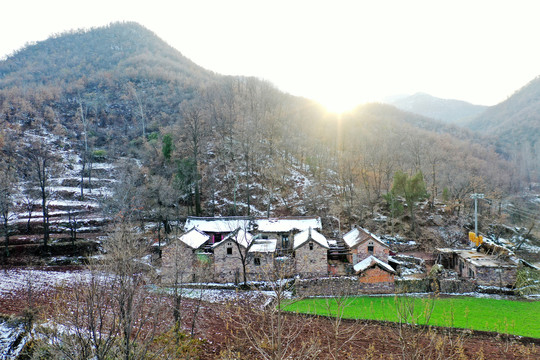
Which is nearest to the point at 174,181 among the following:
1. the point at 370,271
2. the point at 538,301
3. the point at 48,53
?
the point at 370,271

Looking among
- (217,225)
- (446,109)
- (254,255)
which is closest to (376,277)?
(254,255)

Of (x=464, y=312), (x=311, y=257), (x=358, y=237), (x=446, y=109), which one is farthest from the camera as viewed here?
(x=446, y=109)

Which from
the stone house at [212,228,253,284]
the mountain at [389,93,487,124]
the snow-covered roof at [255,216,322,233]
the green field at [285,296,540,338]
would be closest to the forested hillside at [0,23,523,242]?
the snow-covered roof at [255,216,322,233]

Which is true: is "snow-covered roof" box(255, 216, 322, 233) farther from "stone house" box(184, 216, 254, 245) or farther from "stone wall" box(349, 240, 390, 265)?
"stone wall" box(349, 240, 390, 265)

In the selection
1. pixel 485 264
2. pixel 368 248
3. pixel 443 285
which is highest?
pixel 368 248

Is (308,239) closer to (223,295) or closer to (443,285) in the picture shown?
(223,295)

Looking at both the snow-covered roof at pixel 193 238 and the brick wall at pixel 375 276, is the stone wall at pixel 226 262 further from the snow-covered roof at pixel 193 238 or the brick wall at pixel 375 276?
the brick wall at pixel 375 276
